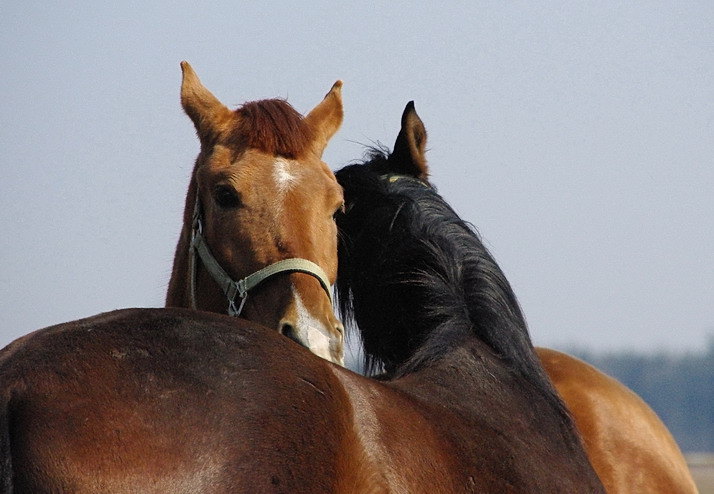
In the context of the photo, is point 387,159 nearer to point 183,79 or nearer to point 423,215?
point 423,215

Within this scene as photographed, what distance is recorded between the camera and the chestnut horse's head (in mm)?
3279

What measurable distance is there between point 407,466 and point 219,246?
1.54 metres

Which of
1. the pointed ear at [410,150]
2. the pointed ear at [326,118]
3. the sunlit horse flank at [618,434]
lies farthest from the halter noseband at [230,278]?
the sunlit horse flank at [618,434]

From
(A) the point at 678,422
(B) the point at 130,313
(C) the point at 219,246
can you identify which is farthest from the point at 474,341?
(A) the point at 678,422

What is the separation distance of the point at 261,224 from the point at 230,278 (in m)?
0.22

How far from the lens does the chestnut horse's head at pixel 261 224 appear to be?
3279mm

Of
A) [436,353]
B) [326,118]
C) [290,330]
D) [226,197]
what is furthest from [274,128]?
[436,353]

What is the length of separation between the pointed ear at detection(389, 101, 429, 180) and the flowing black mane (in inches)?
2.1

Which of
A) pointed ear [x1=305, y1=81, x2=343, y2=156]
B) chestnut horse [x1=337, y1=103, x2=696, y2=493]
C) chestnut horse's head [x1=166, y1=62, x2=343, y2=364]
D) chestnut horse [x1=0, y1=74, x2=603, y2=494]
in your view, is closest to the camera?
chestnut horse [x1=0, y1=74, x2=603, y2=494]

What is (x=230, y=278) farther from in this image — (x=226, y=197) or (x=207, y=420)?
(x=207, y=420)

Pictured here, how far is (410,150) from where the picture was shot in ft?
13.3

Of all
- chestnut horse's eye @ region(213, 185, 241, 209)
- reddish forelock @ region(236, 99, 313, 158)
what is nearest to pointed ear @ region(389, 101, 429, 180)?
reddish forelock @ region(236, 99, 313, 158)

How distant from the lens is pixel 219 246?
3.54 metres

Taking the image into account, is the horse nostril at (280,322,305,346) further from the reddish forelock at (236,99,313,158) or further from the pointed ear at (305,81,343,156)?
the pointed ear at (305,81,343,156)
